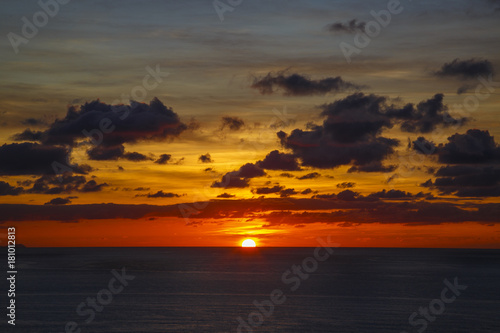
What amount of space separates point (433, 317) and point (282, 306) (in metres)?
27.1

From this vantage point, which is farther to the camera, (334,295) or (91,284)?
(91,284)

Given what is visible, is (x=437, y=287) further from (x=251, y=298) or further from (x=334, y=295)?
(x=251, y=298)

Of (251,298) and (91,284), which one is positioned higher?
(91,284)

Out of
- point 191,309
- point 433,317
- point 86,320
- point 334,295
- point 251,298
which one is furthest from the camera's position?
point 334,295

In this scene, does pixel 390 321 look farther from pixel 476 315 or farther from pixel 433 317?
pixel 476 315

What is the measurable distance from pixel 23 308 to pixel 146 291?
36.0 metres

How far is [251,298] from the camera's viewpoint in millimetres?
113938

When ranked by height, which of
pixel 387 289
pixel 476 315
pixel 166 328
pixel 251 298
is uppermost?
pixel 387 289

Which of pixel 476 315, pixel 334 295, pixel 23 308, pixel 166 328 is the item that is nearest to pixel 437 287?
pixel 334 295

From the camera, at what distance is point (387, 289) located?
137 m

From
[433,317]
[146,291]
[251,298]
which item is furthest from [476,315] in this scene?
[146,291]

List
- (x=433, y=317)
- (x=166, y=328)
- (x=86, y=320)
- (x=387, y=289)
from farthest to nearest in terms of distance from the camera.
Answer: (x=387, y=289) → (x=433, y=317) → (x=86, y=320) → (x=166, y=328)

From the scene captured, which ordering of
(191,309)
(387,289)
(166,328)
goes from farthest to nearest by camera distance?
(387,289) < (191,309) < (166,328)

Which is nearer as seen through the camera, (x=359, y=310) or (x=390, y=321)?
(x=390, y=321)
